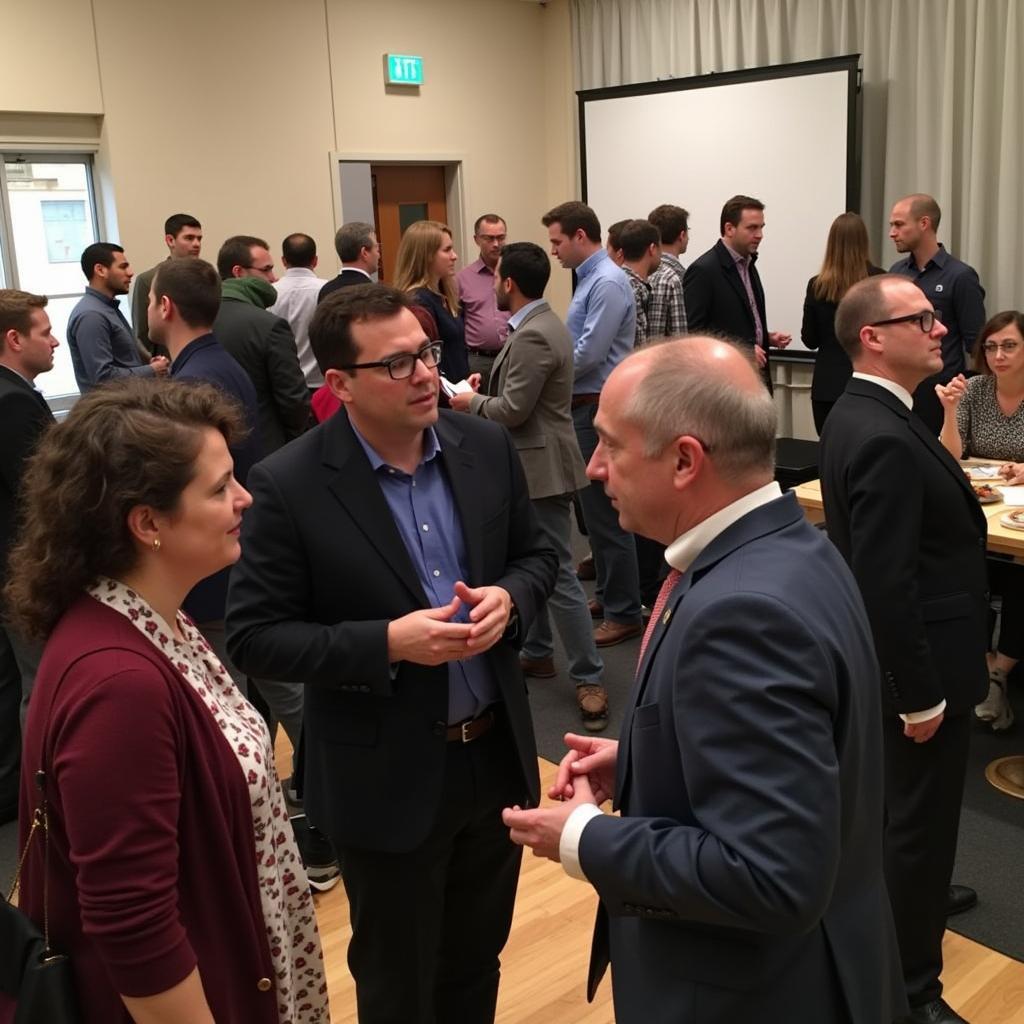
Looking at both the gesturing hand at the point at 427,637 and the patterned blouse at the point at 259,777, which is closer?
the patterned blouse at the point at 259,777

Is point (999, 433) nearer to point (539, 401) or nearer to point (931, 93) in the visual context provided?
point (539, 401)

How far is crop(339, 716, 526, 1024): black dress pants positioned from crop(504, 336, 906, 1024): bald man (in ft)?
1.55

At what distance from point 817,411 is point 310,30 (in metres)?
4.21

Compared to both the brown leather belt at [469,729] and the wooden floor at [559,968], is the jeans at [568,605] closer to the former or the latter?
the wooden floor at [559,968]

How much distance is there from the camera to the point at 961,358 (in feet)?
17.7

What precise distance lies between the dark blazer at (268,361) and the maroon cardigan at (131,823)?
2842 millimetres

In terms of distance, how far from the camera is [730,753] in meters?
1.14

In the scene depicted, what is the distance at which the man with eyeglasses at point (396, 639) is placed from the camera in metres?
1.79

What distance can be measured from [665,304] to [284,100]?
350 centimetres

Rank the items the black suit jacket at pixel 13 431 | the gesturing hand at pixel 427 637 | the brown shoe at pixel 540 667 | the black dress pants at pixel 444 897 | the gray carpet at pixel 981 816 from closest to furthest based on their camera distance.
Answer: the gesturing hand at pixel 427 637 → the black dress pants at pixel 444 897 → the gray carpet at pixel 981 816 → the black suit jacket at pixel 13 431 → the brown shoe at pixel 540 667

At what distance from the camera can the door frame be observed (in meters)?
7.43

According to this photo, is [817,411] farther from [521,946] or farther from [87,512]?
[87,512]

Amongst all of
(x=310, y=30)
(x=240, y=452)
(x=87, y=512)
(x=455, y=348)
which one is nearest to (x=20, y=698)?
(x=240, y=452)

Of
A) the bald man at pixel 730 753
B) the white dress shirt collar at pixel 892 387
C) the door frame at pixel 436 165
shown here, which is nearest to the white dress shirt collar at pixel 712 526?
the bald man at pixel 730 753
